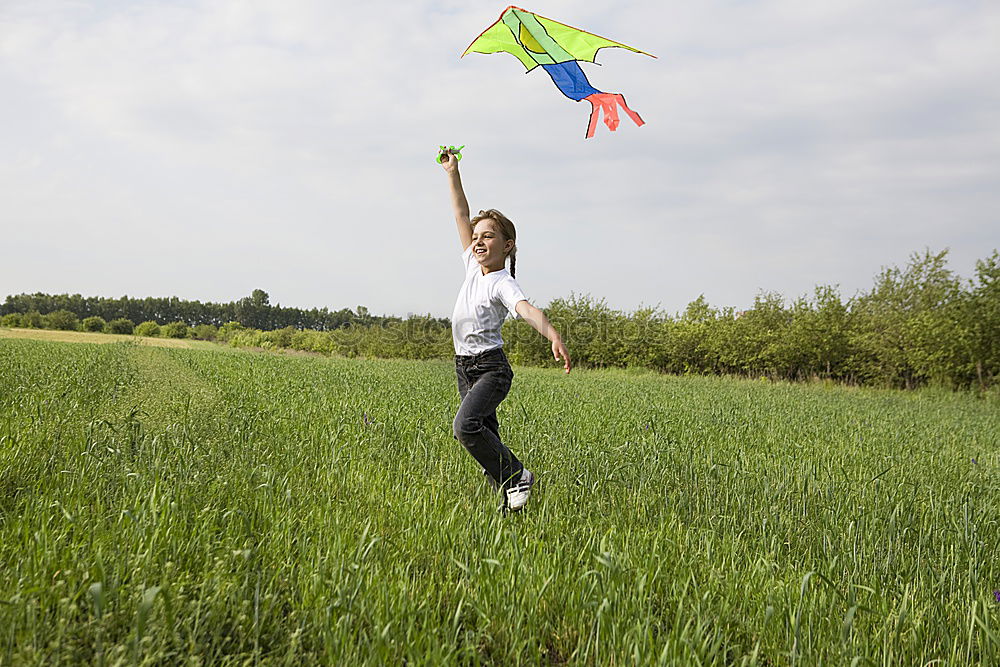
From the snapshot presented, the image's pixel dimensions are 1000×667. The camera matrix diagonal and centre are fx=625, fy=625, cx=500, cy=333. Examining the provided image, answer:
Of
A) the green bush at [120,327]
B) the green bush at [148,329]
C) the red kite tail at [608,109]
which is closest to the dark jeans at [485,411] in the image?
the red kite tail at [608,109]

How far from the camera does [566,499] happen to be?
14.8ft

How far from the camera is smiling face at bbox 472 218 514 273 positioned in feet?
14.3

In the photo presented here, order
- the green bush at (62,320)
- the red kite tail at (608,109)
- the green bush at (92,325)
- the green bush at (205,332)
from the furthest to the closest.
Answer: the green bush at (92,325) < the green bush at (205,332) < the green bush at (62,320) < the red kite tail at (608,109)

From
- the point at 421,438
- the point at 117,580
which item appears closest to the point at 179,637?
the point at 117,580

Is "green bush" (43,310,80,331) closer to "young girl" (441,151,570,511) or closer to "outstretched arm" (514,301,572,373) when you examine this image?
"young girl" (441,151,570,511)

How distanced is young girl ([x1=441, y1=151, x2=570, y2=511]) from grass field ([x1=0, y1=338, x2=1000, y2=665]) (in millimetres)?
251

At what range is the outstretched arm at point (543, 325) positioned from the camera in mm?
3533

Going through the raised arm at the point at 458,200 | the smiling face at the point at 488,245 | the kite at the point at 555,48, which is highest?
the kite at the point at 555,48

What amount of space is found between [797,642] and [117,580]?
2.53 m

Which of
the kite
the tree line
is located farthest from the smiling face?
the tree line

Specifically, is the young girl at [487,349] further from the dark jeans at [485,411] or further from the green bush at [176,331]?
the green bush at [176,331]

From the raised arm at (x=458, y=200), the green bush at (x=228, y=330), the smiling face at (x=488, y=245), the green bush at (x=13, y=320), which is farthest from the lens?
the green bush at (x=13, y=320)

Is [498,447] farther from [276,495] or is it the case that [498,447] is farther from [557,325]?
[557,325]

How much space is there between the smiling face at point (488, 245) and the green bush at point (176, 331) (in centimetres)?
7387
